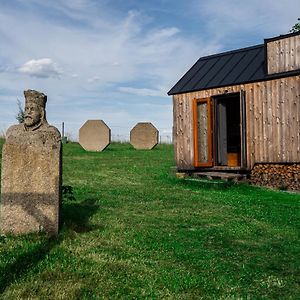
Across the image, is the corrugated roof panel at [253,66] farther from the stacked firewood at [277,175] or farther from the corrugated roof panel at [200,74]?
the stacked firewood at [277,175]

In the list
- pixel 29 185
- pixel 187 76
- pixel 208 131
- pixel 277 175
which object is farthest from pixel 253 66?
pixel 29 185

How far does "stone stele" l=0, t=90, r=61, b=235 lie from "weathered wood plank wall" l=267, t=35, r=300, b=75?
381 inches

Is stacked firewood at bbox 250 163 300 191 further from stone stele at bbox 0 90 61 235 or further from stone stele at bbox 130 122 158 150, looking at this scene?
stone stele at bbox 130 122 158 150

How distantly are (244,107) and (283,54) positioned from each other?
206cm

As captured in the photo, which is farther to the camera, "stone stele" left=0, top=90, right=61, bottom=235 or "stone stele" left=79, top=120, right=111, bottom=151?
"stone stele" left=79, top=120, right=111, bottom=151

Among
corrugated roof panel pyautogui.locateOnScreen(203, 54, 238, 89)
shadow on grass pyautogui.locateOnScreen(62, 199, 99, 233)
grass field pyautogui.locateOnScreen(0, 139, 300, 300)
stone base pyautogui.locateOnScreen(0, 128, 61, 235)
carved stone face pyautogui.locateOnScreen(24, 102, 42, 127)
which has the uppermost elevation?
corrugated roof panel pyautogui.locateOnScreen(203, 54, 238, 89)

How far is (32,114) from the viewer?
20.5 feet

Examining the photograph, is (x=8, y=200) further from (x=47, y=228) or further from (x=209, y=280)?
(x=209, y=280)

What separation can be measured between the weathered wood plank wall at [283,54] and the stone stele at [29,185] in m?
9.68

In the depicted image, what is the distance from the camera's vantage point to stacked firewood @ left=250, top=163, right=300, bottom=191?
44.2 ft

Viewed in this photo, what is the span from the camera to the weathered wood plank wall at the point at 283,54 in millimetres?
13477

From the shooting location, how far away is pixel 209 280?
471cm

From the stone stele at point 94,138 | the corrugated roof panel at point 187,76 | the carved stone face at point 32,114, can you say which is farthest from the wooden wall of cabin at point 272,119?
the stone stele at point 94,138

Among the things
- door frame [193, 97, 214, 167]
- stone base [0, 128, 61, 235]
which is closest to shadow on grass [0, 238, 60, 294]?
stone base [0, 128, 61, 235]
